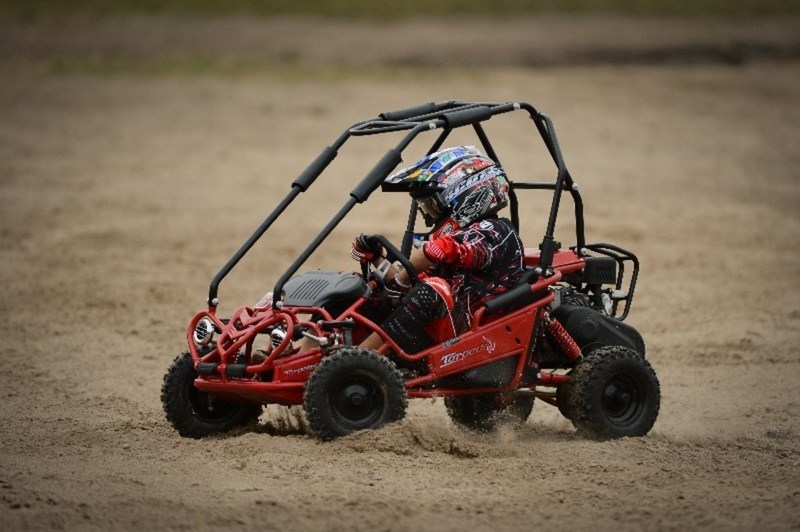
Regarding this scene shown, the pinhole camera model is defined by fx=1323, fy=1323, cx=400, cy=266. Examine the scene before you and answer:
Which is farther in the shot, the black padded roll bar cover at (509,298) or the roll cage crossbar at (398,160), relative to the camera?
the black padded roll bar cover at (509,298)

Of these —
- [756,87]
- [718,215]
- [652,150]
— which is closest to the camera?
[718,215]

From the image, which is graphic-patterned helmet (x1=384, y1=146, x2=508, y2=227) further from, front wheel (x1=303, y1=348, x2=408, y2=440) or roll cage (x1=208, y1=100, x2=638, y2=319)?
front wheel (x1=303, y1=348, x2=408, y2=440)

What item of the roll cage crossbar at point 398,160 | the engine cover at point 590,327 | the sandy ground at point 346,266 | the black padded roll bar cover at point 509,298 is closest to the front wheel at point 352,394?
the sandy ground at point 346,266

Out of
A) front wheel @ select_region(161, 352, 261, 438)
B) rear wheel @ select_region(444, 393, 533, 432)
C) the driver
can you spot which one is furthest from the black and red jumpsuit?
front wheel @ select_region(161, 352, 261, 438)

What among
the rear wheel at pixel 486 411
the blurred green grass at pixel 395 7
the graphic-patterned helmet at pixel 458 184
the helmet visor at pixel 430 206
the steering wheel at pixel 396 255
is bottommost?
the rear wheel at pixel 486 411

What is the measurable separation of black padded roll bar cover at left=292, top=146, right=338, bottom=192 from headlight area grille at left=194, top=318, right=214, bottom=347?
0.93 metres

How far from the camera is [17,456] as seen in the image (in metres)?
7.49

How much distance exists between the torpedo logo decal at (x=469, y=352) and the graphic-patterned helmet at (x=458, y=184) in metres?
0.71

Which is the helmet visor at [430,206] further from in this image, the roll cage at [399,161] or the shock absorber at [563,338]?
the shock absorber at [563,338]

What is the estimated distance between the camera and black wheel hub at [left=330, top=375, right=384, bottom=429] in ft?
23.4

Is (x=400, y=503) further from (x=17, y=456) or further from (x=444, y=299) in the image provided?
(x=17, y=456)

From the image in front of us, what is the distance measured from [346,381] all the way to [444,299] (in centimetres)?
76

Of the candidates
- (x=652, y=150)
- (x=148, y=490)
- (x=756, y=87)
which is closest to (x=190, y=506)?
(x=148, y=490)

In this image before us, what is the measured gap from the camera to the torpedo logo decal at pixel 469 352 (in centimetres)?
746
